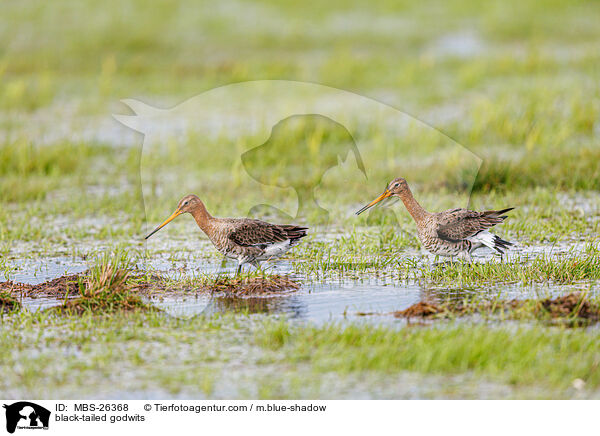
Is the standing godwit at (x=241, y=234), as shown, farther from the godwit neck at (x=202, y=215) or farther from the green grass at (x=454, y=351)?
the green grass at (x=454, y=351)

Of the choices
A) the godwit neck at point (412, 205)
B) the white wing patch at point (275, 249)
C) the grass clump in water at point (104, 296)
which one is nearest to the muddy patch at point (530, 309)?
the godwit neck at point (412, 205)

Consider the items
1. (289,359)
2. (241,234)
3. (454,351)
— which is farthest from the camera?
(241,234)

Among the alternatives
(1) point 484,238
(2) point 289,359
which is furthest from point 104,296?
(1) point 484,238

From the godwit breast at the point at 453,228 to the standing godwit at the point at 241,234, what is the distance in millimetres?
777

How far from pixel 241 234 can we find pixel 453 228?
1.86m

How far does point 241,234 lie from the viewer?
8398mm

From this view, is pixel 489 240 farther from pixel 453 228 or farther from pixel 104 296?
pixel 104 296

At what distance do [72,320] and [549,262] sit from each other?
4146 mm
